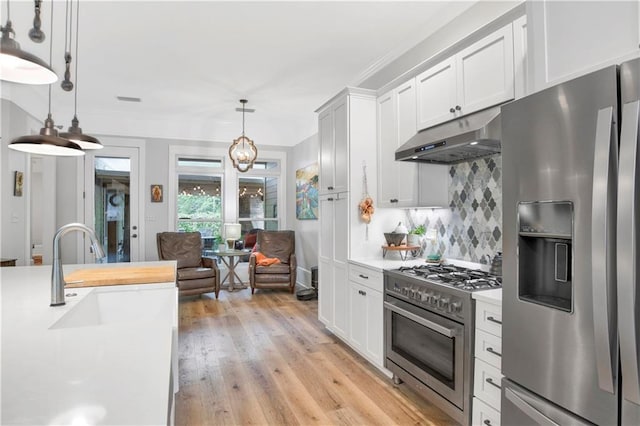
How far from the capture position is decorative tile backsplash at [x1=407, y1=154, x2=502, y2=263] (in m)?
2.60

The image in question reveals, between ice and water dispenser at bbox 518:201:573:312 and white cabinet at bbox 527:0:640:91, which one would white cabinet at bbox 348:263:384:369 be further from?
white cabinet at bbox 527:0:640:91

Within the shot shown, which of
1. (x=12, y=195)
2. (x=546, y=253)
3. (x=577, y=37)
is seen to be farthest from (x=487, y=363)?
(x=12, y=195)

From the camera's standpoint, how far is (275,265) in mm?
5801

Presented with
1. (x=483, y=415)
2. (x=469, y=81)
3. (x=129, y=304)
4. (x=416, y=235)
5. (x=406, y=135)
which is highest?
(x=469, y=81)

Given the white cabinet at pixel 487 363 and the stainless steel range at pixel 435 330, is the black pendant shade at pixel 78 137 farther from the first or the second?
the white cabinet at pixel 487 363

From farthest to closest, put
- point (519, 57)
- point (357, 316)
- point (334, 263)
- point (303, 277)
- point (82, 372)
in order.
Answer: point (303, 277) < point (334, 263) < point (357, 316) < point (519, 57) < point (82, 372)

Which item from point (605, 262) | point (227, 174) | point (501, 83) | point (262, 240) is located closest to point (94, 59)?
point (227, 174)

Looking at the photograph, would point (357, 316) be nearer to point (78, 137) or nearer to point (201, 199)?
point (78, 137)

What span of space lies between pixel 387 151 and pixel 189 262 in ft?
12.5

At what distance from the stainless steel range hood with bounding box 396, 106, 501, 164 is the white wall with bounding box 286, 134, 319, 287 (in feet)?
9.69

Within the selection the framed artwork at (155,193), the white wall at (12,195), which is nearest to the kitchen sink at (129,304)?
the white wall at (12,195)

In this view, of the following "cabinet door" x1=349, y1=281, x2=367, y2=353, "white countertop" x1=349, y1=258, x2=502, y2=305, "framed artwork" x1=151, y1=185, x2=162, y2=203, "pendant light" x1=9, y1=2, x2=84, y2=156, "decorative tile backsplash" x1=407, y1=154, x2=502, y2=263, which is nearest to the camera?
"pendant light" x1=9, y1=2, x2=84, y2=156

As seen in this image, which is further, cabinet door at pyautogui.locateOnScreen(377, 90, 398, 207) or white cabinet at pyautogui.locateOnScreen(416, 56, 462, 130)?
cabinet door at pyautogui.locateOnScreen(377, 90, 398, 207)

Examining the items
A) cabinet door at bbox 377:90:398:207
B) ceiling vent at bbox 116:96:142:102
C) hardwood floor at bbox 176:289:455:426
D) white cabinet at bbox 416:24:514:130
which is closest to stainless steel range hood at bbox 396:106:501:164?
white cabinet at bbox 416:24:514:130
